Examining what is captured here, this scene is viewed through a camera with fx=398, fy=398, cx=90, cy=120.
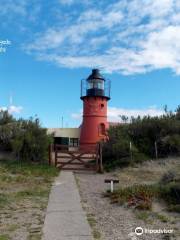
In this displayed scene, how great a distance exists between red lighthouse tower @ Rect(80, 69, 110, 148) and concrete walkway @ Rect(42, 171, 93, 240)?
19.9 metres

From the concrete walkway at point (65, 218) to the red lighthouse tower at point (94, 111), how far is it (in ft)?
65.1

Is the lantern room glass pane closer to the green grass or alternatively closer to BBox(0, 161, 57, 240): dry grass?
BBox(0, 161, 57, 240): dry grass

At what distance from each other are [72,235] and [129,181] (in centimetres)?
960

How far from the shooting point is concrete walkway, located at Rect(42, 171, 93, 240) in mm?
7696

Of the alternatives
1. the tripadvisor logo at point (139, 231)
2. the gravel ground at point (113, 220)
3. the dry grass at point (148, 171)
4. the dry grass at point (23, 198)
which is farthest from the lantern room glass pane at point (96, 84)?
the tripadvisor logo at point (139, 231)

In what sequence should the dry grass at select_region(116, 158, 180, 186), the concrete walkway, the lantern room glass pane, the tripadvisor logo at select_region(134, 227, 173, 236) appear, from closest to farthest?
the concrete walkway < the tripadvisor logo at select_region(134, 227, 173, 236) < the dry grass at select_region(116, 158, 180, 186) < the lantern room glass pane

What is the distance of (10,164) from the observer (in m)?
21.9

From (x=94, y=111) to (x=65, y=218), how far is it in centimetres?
2521

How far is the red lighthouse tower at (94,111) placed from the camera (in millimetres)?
33625

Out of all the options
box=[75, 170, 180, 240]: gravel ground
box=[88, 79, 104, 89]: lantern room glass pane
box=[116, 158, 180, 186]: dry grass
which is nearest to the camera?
box=[75, 170, 180, 240]: gravel ground

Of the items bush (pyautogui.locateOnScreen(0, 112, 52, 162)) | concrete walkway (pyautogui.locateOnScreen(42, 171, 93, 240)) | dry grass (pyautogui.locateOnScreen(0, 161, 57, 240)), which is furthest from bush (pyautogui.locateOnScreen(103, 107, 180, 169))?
concrete walkway (pyautogui.locateOnScreen(42, 171, 93, 240))

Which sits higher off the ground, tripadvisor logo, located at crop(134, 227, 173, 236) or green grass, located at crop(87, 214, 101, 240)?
green grass, located at crop(87, 214, 101, 240)

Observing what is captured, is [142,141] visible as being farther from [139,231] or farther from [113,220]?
[139,231]

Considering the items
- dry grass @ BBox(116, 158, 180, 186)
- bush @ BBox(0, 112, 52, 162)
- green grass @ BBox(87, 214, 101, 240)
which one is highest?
bush @ BBox(0, 112, 52, 162)
